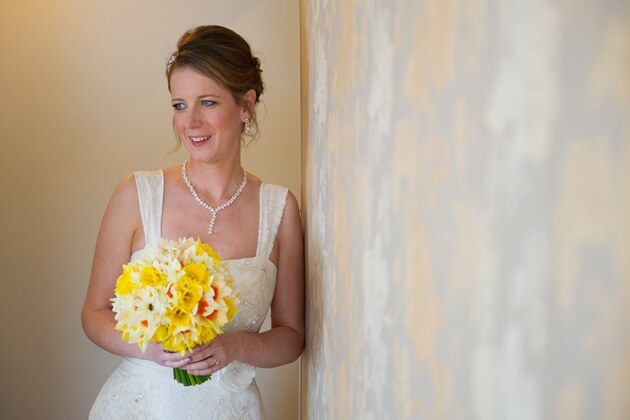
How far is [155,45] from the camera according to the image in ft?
12.6

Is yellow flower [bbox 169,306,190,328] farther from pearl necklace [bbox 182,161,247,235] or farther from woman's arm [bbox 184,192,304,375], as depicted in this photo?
pearl necklace [bbox 182,161,247,235]

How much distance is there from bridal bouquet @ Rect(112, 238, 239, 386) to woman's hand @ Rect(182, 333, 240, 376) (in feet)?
0.50

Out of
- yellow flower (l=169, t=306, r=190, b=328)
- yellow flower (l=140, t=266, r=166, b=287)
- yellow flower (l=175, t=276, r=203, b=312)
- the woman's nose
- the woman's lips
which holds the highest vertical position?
the woman's nose

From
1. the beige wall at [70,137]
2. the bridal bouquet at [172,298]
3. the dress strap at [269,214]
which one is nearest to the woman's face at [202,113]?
the dress strap at [269,214]

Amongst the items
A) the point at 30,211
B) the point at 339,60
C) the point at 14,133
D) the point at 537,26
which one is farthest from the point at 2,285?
the point at 537,26

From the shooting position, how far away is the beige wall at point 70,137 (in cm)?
379

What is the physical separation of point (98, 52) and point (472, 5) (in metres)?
3.55

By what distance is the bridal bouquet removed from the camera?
175 centimetres

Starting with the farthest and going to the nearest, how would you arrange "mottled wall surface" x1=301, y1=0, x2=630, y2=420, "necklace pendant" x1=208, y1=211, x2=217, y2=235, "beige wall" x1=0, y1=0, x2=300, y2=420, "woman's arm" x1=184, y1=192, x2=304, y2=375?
"beige wall" x1=0, y1=0, x2=300, y2=420 < "necklace pendant" x1=208, y1=211, x2=217, y2=235 < "woman's arm" x1=184, y1=192, x2=304, y2=375 < "mottled wall surface" x1=301, y1=0, x2=630, y2=420

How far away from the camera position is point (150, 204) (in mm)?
2285

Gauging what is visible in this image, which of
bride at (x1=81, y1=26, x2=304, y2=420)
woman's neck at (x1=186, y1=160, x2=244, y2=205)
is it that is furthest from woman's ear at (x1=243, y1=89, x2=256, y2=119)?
woman's neck at (x1=186, y1=160, x2=244, y2=205)

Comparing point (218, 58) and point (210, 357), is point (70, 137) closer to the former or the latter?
point (218, 58)

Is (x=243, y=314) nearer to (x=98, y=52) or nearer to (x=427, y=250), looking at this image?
(x=427, y=250)

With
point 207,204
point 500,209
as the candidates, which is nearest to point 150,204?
point 207,204
